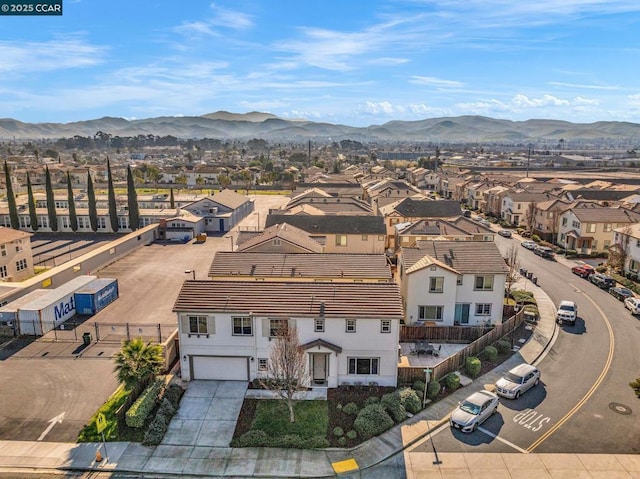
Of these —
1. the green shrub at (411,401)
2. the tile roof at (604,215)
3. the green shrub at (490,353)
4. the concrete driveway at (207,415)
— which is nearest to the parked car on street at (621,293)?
the tile roof at (604,215)

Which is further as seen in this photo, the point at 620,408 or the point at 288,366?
the point at 620,408

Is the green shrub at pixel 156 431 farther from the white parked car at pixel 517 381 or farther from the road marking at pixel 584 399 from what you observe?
the white parked car at pixel 517 381

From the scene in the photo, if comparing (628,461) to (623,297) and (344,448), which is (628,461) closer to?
(344,448)

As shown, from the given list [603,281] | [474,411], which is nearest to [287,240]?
[474,411]

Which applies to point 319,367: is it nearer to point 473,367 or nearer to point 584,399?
point 473,367

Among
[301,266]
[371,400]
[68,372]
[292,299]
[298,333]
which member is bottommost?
[68,372]

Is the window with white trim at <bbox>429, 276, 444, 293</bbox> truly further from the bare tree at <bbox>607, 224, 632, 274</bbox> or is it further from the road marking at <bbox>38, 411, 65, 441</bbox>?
the bare tree at <bbox>607, 224, 632, 274</bbox>

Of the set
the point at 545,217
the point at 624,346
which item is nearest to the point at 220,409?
the point at 624,346
